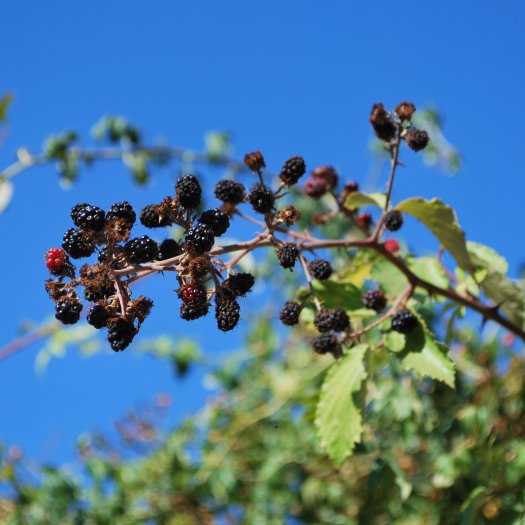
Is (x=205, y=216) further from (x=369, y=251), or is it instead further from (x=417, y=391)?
(x=417, y=391)

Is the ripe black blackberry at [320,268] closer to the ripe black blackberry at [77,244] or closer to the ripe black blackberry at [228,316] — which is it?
the ripe black blackberry at [228,316]

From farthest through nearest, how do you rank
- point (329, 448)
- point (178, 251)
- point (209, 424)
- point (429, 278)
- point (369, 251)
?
1. point (209, 424)
2. point (369, 251)
3. point (429, 278)
4. point (329, 448)
5. point (178, 251)

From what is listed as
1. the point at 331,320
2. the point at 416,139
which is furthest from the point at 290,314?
the point at 416,139

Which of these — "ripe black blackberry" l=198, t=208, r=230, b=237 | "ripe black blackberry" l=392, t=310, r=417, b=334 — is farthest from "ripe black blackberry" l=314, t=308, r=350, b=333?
"ripe black blackberry" l=198, t=208, r=230, b=237

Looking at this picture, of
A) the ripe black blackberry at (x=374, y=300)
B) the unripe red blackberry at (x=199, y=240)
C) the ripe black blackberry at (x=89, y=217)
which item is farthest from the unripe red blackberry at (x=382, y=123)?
the ripe black blackberry at (x=89, y=217)

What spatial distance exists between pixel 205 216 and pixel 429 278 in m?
1.16

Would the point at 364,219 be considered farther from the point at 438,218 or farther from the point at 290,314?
the point at 290,314

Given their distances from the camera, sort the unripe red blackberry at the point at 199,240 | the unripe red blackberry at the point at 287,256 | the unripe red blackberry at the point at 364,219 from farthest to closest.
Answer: the unripe red blackberry at the point at 364,219 → the unripe red blackberry at the point at 287,256 → the unripe red blackberry at the point at 199,240

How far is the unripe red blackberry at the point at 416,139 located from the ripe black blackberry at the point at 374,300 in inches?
20.6

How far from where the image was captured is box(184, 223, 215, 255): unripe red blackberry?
2156 millimetres

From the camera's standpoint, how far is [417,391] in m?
4.82

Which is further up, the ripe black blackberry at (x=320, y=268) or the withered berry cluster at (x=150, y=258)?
the ripe black blackberry at (x=320, y=268)

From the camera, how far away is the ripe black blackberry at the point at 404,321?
111 inches

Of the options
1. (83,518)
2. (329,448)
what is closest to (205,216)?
(329,448)
